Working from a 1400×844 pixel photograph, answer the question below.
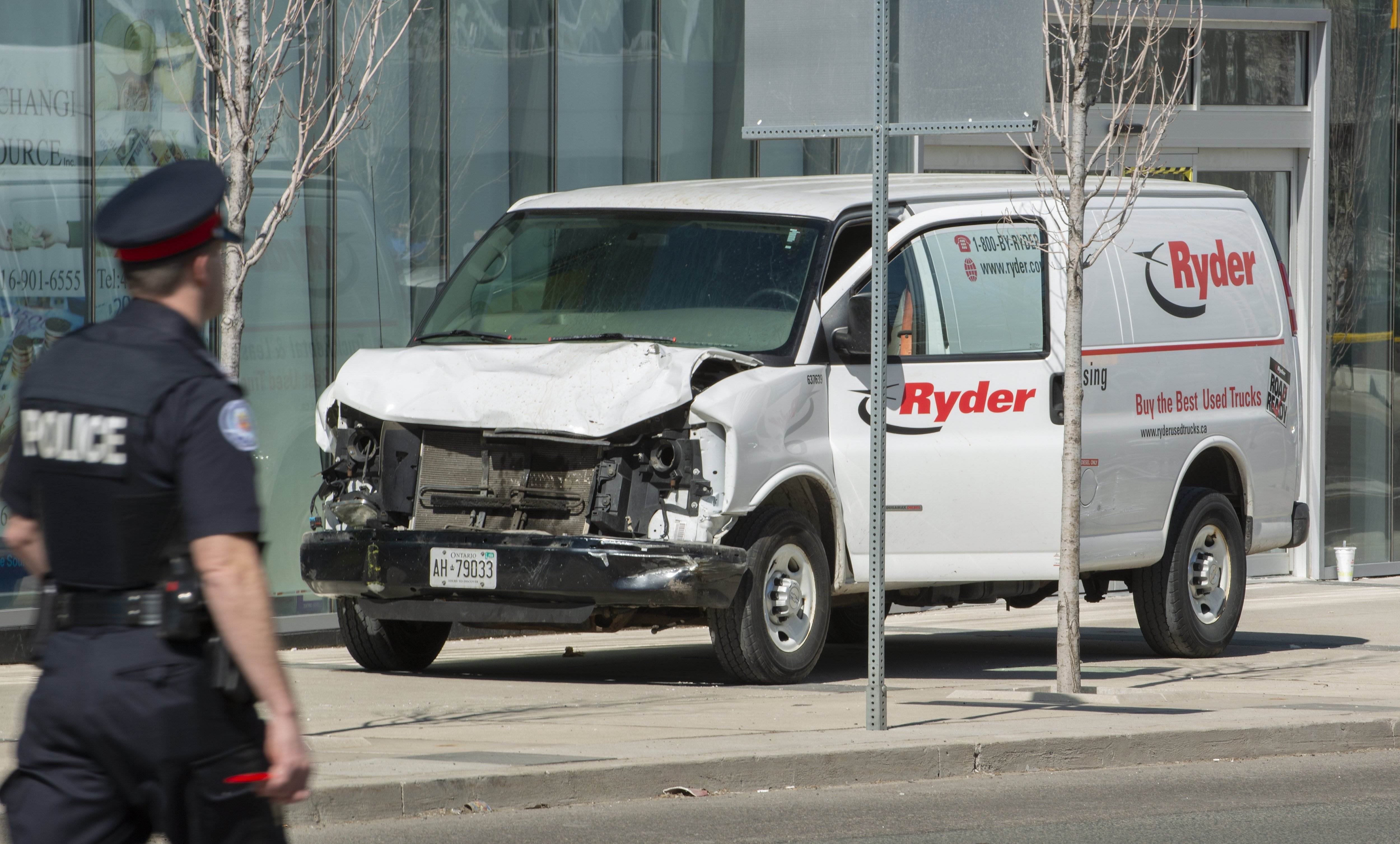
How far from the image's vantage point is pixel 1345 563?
18.7m

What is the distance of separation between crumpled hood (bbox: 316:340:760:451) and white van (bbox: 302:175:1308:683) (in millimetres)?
15

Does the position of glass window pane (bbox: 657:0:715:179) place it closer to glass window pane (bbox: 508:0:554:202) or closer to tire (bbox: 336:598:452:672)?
glass window pane (bbox: 508:0:554:202)

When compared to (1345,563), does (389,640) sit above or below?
above

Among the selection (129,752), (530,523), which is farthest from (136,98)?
(129,752)

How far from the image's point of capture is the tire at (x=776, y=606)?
981 cm

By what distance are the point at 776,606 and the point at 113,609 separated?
22.4 ft

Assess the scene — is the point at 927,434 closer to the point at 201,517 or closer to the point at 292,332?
the point at 292,332

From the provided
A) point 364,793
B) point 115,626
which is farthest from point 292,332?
point 115,626

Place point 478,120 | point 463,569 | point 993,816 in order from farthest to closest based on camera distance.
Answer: point 478,120 < point 463,569 < point 993,816

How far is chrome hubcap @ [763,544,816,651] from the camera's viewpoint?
32.8 ft

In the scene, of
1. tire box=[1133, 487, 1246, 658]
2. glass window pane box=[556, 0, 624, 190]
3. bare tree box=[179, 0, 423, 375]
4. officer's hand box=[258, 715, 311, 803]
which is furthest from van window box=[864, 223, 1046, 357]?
officer's hand box=[258, 715, 311, 803]

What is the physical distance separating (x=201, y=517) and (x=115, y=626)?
0.81 ft

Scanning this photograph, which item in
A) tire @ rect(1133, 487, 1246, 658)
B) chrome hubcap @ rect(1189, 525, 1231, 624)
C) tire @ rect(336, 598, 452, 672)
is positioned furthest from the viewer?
chrome hubcap @ rect(1189, 525, 1231, 624)

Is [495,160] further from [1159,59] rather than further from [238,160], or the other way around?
[1159,59]
